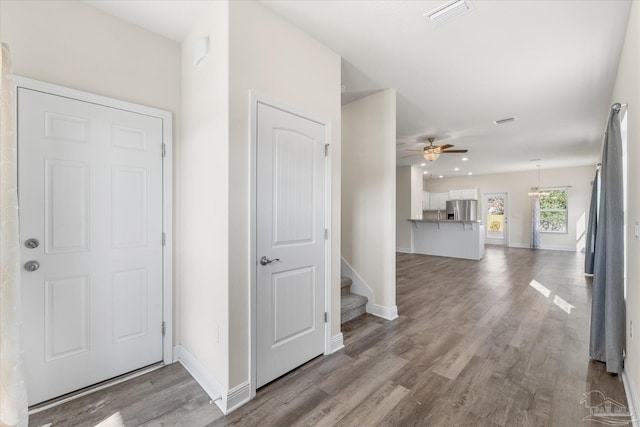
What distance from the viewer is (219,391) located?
189 cm

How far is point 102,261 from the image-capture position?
2.09 metres

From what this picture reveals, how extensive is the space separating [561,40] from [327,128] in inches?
87.3

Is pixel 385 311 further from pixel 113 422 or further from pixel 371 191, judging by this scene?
pixel 113 422

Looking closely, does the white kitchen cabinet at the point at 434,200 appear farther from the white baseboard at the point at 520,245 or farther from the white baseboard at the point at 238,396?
the white baseboard at the point at 238,396

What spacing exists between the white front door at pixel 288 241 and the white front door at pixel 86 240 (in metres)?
1.01

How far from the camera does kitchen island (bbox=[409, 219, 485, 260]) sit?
24.3 feet

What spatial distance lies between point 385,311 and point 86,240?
3080mm

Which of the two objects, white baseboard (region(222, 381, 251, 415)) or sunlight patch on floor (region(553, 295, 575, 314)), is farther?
sunlight patch on floor (region(553, 295, 575, 314))

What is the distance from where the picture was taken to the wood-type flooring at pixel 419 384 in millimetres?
1753

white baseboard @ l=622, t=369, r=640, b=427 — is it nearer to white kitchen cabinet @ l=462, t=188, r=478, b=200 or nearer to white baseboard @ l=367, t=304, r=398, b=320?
white baseboard @ l=367, t=304, r=398, b=320

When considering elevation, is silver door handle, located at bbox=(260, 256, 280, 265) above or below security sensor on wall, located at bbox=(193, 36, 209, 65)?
below

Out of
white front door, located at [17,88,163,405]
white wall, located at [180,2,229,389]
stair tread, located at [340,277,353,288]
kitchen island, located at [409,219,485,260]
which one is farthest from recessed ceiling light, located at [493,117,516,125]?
white front door, located at [17,88,163,405]

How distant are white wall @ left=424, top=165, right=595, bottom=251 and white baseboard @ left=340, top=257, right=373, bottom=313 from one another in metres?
9.35

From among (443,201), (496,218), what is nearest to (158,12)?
(443,201)
